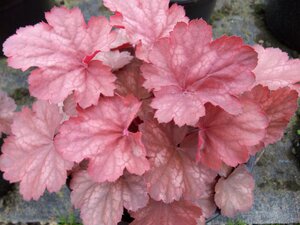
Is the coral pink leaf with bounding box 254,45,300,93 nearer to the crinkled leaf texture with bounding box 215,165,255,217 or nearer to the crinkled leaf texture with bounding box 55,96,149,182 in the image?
the crinkled leaf texture with bounding box 215,165,255,217

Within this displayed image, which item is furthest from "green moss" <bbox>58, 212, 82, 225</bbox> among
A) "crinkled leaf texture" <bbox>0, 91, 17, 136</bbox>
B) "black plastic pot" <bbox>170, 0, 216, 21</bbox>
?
"black plastic pot" <bbox>170, 0, 216, 21</bbox>

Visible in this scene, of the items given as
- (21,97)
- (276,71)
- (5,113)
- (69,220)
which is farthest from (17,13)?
(276,71)

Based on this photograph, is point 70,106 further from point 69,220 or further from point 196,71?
point 69,220

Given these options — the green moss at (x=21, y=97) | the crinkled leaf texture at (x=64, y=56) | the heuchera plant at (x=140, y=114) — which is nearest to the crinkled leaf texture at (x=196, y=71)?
the heuchera plant at (x=140, y=114)

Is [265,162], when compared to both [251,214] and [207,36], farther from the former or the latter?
[207,36]

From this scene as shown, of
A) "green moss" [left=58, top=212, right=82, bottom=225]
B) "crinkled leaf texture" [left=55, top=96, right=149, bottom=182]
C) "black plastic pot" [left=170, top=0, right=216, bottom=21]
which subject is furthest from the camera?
"black plastic pot" [left=170, top=0, right=216, bottom=21]

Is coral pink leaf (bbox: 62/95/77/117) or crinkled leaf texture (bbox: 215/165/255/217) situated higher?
coral pink leaf (bbox: 62/95/77/117)

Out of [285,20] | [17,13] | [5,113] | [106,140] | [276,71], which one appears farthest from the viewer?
[285,20]

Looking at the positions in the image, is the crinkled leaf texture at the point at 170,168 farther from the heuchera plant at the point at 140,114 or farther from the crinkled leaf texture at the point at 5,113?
the crinkled leaf texture at the point at 5,113
